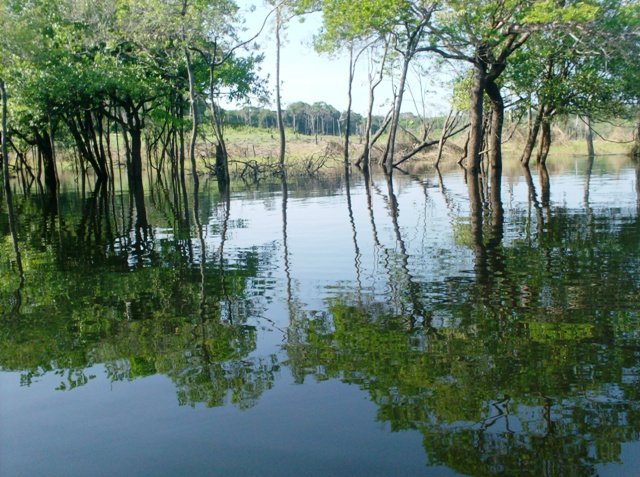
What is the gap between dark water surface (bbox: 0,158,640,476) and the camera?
355 cm

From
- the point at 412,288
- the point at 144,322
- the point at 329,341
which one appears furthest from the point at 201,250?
the point at 329,341

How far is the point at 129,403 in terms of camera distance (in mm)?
4410

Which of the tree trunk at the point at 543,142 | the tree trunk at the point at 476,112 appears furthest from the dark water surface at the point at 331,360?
the tree trunk at the point at 543,142

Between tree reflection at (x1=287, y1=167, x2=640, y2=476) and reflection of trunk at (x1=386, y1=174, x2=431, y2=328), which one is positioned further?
reflection of trunk at (x1=386, y1=174, x2=431, y2=328)

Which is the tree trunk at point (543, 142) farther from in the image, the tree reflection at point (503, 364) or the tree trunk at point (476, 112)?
→ the tree reflection at point (503, 364)

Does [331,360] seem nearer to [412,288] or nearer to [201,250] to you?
[412,288]

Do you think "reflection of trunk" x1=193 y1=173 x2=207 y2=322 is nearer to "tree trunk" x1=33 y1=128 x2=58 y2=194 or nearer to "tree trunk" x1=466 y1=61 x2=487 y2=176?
"tree trunk" x1=466 y1=61 x2=487 y2=176

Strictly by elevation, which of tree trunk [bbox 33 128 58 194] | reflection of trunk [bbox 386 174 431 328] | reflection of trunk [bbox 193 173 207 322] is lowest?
reflection of trunk [bbox 193 173 207 322]

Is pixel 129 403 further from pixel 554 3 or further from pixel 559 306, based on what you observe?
pixel 554 3

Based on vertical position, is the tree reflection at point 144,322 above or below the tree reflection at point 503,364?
below

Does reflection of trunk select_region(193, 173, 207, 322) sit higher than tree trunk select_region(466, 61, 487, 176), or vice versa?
tree trunk select_region(466, 61, 487, 176)

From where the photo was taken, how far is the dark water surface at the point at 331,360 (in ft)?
11.6

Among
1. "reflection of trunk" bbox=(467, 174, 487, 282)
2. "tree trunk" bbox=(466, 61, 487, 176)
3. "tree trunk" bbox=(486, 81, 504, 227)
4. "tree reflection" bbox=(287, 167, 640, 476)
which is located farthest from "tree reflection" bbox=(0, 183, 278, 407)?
"tree trunk" bbox=(466, 61, 487, 176)

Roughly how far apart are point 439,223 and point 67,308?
28.0ft
